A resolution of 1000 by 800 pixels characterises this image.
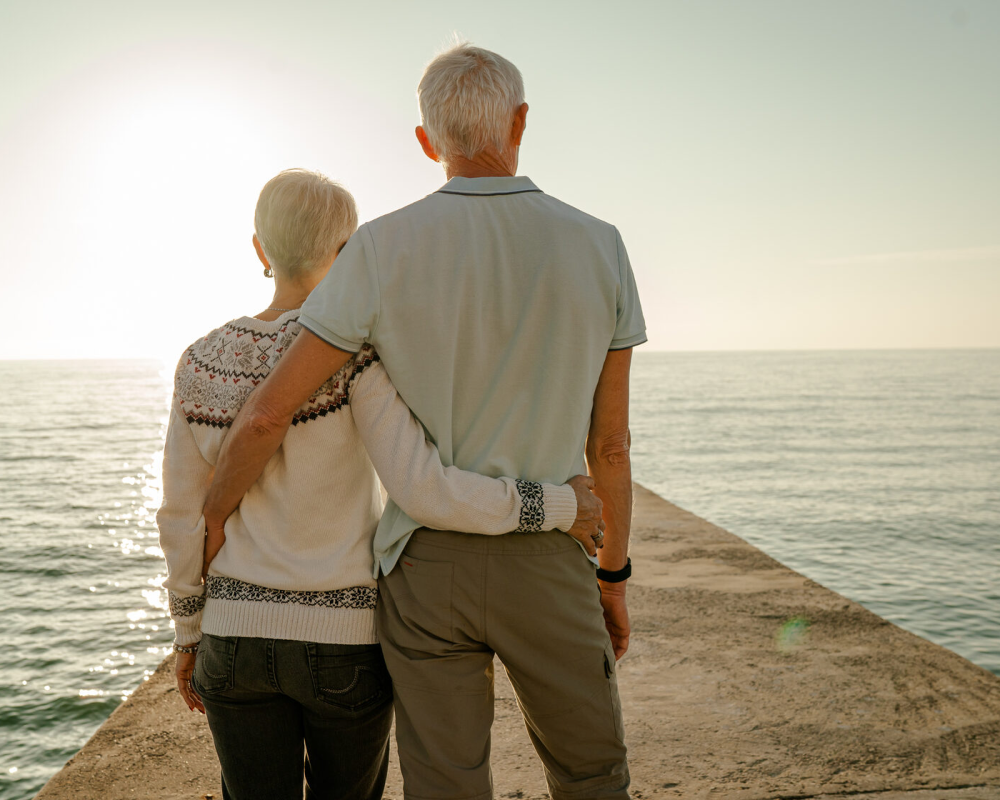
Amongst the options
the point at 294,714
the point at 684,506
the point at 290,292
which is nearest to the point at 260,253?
the point at 290,292

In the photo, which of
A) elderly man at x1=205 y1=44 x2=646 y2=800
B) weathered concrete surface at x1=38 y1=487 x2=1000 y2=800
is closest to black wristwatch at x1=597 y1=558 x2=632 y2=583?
elderly man at x1=205 y1=44 x2=646 y2=800

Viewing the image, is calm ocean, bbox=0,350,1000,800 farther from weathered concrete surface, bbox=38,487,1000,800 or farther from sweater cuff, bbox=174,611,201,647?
sweater cuff, bbox=174,611,201,647

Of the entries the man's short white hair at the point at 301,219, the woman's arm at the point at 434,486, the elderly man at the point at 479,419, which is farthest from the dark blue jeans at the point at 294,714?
the man's short white hair at the point at 301,219

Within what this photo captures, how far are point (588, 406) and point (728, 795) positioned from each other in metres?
1.71

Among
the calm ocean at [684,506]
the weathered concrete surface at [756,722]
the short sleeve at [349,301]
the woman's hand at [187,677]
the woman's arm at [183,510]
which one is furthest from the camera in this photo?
the calm ocean at [684,506]

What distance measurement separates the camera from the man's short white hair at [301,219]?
1.66m

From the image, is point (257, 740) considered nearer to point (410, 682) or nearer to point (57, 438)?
point (410, 682)

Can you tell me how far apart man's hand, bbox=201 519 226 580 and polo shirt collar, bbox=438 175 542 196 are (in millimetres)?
830

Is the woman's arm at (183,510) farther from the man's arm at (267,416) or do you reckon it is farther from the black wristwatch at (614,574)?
the black wristwatch at (614,574)

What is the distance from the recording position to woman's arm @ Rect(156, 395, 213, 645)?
1.64 meters

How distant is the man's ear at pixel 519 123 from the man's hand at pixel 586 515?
0.72m

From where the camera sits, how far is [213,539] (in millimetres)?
1649

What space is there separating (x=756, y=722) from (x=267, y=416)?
249cm

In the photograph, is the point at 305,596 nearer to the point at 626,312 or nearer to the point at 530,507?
the point at 530,507
